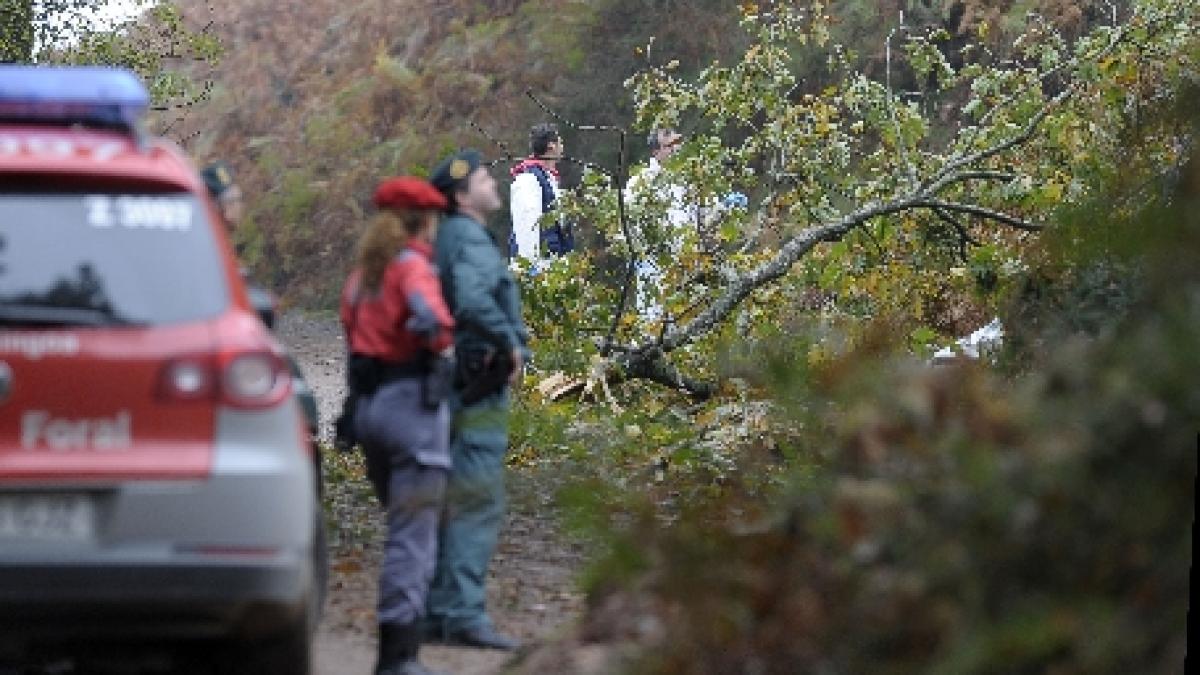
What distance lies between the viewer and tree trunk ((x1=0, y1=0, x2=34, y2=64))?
16453mm

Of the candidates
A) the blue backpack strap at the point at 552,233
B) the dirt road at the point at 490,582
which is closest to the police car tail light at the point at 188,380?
the dirt road at the point at 490,582

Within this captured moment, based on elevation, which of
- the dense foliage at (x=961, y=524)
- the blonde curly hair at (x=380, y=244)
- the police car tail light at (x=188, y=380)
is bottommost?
the dense foliage at (x=961, y=524)

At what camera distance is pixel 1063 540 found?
3.74 metres

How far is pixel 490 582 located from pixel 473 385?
78.5 inches

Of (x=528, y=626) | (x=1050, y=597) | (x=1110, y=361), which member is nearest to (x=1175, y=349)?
(x=1110, y=361)

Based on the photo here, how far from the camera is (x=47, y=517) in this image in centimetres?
587

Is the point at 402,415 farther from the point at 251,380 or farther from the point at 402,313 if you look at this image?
the point at 251,380

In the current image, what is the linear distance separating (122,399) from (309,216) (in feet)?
85.9

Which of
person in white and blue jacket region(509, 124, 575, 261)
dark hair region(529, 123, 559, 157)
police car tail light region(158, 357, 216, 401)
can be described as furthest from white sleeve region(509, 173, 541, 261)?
police car tail light region(158, 357, 216, 401)

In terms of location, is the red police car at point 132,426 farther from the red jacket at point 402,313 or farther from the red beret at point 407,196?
the red beret at point 407,196

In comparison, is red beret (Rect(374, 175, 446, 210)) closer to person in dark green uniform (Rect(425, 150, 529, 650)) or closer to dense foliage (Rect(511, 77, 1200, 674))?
person in dark green uniform (Rect(425, 150, 529, 650))

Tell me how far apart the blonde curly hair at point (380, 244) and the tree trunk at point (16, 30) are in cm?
970

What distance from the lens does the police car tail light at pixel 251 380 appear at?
6043 millimetres

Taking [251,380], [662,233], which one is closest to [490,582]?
[251,380]
